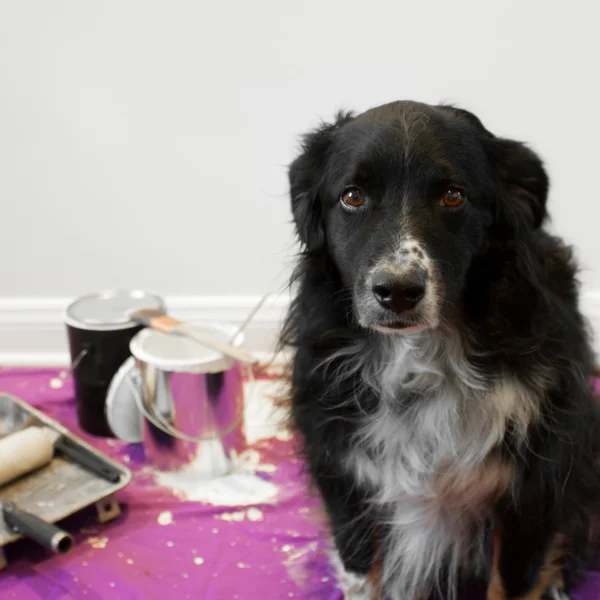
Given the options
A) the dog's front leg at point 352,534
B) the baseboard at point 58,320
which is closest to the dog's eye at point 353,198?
the dog's front leg at point 352,534

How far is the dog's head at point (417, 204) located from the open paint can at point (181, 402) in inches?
27.1

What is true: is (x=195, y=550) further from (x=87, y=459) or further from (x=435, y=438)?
(x=435, y=438)

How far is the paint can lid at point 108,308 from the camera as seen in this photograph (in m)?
2.01

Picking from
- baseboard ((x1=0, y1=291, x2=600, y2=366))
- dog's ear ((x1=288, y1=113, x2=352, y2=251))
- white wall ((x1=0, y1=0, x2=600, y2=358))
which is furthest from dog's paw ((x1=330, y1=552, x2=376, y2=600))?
baseboard ((x1=0, y1=291, x2=600, y2=366))

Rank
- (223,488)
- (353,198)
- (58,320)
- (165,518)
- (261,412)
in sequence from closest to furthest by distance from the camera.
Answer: (353,198) → (165,518) → (223,488) → (261,412) → (58,320)

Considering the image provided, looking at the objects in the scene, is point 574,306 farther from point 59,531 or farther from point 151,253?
point 151,253

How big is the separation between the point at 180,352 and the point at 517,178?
3.44ft

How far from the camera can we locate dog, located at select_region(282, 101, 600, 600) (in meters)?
1.19

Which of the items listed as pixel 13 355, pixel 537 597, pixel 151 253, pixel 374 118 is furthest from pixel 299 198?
pixel 13 355

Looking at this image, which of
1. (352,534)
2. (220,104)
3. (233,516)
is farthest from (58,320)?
(352,534)

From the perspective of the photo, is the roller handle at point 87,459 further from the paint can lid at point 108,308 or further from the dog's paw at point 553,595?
the dog's paw at point 553,595

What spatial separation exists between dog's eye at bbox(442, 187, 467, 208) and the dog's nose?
0.15 meters

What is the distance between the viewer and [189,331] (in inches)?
74.9

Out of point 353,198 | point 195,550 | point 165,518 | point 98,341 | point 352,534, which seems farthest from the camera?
point 98,341
